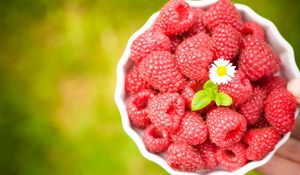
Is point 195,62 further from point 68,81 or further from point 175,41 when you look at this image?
point 68,81

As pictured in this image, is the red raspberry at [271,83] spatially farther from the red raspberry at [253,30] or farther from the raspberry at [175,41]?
the raspberry at [175,41]

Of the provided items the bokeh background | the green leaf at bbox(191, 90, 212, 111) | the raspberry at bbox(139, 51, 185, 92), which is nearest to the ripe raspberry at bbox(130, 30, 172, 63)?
the raspberry at bbox(139, 51, 185, 92)

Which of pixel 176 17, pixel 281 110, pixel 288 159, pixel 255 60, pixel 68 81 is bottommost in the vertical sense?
pixel 288 159

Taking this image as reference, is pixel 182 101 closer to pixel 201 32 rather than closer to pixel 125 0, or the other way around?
pixel 201 32

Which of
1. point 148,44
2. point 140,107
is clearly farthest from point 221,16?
point 140,107

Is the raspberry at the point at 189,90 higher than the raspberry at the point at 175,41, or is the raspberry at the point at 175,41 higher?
the raspberry at the point at 175,41

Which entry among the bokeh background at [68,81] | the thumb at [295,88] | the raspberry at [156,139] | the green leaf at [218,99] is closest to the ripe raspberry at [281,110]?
the thumb at [295,88]
